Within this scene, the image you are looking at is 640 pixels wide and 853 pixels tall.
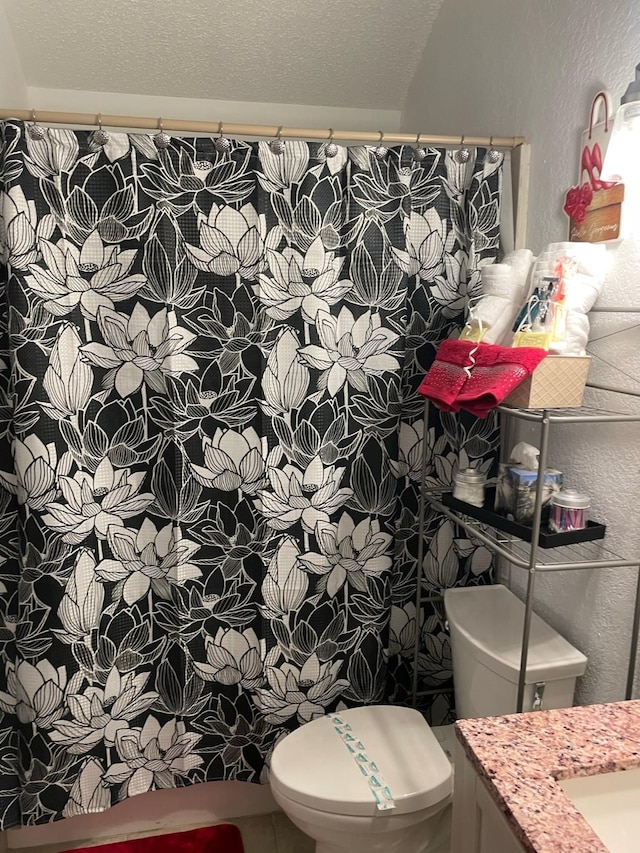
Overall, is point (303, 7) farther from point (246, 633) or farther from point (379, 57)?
point (246, 633)

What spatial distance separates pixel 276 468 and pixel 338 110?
4.61 ft

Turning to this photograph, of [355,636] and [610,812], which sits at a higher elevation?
[610,812]

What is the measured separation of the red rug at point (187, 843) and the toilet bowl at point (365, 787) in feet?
1.46

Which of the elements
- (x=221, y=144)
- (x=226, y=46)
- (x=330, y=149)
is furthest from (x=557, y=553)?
(x=226, y=46)

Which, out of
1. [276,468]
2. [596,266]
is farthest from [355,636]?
[596,266]

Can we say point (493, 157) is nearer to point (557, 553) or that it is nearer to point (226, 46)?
point (226, 46)

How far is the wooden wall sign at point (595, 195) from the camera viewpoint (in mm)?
1377

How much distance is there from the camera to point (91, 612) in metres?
1.77

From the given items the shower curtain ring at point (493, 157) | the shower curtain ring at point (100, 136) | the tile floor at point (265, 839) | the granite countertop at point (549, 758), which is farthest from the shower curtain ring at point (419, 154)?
the tile floor at point (265, 839)

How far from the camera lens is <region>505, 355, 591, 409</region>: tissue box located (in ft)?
4.50

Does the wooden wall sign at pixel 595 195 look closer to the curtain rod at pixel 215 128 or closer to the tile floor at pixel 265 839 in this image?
the curtain rod at pixel 215 128

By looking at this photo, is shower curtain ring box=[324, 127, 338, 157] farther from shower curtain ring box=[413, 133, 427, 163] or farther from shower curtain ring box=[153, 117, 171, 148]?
shower curtain ring box=[153, 117, 171, 148]

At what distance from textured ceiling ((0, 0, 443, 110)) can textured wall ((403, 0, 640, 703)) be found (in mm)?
296

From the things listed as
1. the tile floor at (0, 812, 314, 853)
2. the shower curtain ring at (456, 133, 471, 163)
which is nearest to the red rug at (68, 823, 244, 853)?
the tile floor at (0, 812, 314, 853)
